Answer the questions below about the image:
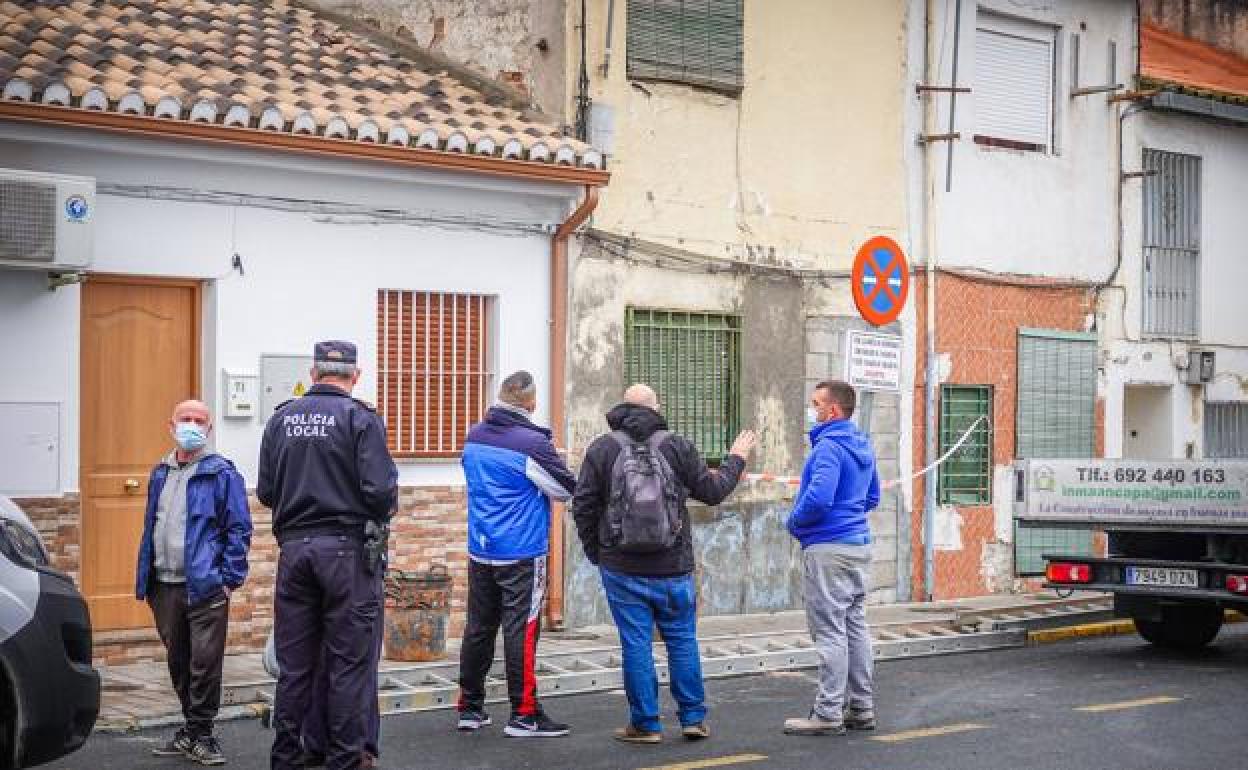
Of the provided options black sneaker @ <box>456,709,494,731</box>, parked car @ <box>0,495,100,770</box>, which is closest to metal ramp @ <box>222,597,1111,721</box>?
black sneaker @ <box>456,709,494,731</box>

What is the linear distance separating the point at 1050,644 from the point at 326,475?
8.31m

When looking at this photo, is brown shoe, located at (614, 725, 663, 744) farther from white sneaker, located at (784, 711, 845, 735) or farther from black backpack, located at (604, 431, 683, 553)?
black backpack, located at (604, 431, 683, 553)

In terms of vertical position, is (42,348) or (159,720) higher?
(42,348)

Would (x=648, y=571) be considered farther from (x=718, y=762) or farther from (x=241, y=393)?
(x=241, y=393)

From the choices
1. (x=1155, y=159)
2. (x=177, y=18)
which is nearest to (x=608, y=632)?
(x=177, y=18)

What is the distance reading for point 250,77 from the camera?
1370 centimetres

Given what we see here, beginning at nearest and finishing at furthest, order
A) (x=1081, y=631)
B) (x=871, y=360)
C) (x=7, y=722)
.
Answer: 1. (x=7, y=722)
2. (x=871, y=360)
3. (x=1081, y=631)

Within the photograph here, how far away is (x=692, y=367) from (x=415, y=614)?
4.40m

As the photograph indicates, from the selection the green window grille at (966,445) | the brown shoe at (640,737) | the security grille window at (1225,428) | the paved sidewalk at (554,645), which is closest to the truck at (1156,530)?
the paved sidewalk at (554,645)

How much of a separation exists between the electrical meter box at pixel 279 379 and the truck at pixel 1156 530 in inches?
213

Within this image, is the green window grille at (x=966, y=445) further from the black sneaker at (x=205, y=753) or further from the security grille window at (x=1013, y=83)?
the black sneaker at (x=205, y=753)

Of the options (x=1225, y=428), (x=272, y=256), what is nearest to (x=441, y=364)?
(x=272, y=256)

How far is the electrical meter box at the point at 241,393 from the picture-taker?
13.1m

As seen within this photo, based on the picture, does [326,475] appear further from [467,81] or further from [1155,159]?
[1155,159]
